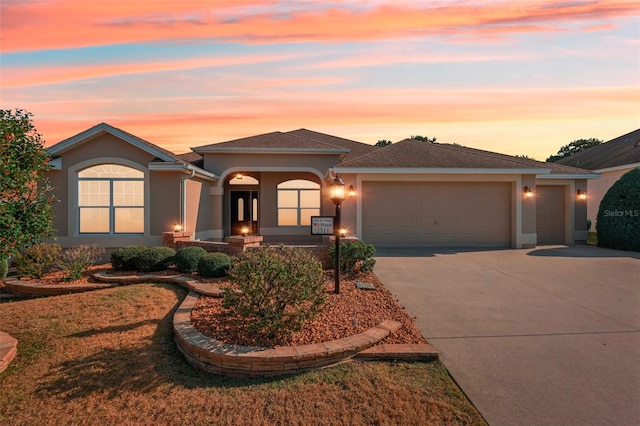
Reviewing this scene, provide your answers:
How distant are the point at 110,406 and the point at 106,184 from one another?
33.1ft

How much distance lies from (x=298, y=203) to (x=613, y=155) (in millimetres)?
19743

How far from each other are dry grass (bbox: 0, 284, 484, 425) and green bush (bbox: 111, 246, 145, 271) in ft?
12.1

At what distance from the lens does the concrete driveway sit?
3498mm

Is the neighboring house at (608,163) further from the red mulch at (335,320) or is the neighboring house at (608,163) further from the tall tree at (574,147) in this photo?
the tall tree at (574,147)

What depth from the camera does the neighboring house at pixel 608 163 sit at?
750 inches

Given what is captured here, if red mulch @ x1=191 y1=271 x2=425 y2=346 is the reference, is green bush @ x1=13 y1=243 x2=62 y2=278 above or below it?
above

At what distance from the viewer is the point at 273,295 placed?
5004 millimetres

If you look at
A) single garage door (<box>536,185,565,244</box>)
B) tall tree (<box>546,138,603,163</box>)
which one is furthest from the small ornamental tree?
tall tree (<box>546,138,603,163</box>)

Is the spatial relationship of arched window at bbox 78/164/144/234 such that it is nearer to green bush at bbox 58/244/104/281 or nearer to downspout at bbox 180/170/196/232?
downspout at bbox 180/170/196/232

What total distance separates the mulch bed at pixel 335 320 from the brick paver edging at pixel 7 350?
7.88ft

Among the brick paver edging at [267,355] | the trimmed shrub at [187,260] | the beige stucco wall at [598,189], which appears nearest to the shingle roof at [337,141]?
the trimmed shrub at [187,260]

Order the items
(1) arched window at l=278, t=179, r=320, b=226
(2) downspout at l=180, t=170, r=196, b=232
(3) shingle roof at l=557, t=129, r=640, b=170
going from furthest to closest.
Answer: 1. (3) shingle roof at l=557, t=129, r=640, b=170
2. (1) arched window at l=278, t=179, r=320, b=226
3. (2) downspout at l=180, t=170, r=196, b=232

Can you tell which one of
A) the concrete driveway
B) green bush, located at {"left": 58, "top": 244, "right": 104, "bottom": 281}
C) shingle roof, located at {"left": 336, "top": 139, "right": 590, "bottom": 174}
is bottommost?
the concrete driveway

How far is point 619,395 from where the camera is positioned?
142 inches
